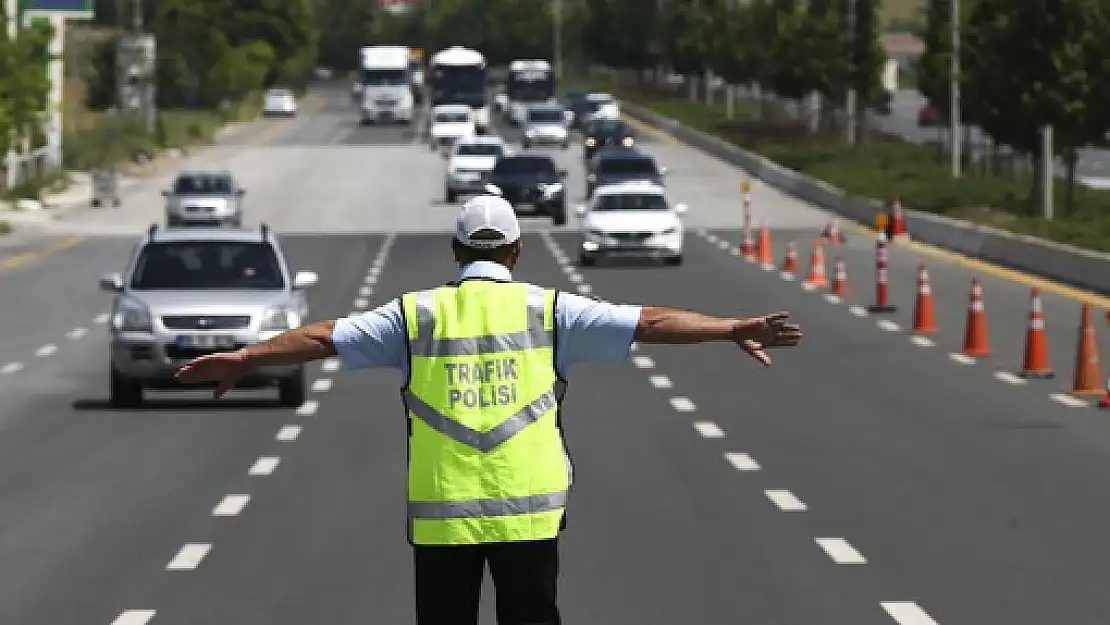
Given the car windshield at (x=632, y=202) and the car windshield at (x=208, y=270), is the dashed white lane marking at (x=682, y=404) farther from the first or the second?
the car windshield at (x=632, y=202)

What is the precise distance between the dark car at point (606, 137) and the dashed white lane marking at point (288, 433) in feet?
217

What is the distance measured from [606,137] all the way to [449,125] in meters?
7.98

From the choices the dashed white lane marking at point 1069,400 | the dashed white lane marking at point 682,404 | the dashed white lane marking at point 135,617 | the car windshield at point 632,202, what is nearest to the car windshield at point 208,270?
the dashed white lane marking at point 682,404

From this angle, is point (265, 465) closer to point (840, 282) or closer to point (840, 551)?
point (840, 551)

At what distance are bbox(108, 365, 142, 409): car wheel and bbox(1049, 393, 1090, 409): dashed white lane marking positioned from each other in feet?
25.4

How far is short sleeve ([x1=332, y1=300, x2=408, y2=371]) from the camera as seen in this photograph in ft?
24.2

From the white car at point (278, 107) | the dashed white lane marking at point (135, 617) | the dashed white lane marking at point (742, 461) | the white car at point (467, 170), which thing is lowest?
the white car at point (278, 107)

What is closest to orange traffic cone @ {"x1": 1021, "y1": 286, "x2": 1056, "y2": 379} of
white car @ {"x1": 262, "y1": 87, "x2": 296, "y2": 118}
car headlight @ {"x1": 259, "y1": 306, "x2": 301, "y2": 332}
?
car headlight @ {"x1": 259, "y1": 306, "x2": 301, "y2": 332}

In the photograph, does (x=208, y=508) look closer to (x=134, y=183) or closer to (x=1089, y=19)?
(x=1089, y=19)

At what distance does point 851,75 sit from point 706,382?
60361 mm

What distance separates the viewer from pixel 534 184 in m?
63.3

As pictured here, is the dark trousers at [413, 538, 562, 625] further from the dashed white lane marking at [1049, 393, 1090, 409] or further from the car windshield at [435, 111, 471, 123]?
the car windshield at [435, 111, 471, 123]

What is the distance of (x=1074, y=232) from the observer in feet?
160

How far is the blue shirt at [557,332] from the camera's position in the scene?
290 inches
